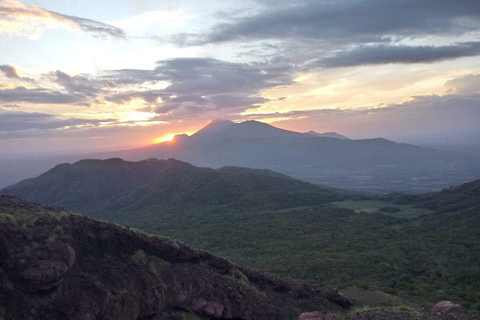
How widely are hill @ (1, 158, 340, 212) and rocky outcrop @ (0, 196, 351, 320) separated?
4522cm

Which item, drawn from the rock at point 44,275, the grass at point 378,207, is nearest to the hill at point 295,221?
the grass at point 378,207

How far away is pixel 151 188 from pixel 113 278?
2590 inches

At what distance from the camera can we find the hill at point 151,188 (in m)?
63.9

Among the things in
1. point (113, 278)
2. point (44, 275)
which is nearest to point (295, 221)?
A: point (113, 278)

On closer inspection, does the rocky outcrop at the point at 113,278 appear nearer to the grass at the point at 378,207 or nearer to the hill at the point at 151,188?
the grass at the point at 378,207

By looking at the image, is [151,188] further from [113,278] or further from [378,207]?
[113,278]

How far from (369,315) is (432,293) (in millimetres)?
13848

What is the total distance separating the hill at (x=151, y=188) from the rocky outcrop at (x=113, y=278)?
4522 cm

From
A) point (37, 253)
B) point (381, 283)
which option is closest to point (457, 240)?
point (381, 283)

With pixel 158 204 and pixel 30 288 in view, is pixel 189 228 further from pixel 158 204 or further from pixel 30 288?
pixel 30 288

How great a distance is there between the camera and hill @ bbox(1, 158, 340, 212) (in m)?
63.9

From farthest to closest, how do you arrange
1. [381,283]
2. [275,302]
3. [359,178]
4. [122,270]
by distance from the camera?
[359,178] → [381,283] → [275,302] → [122,270]

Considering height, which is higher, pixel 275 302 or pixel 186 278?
pixel 186 278

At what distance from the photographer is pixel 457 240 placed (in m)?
34.4
